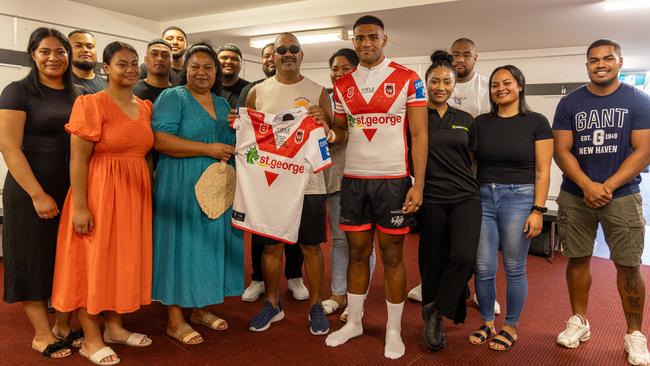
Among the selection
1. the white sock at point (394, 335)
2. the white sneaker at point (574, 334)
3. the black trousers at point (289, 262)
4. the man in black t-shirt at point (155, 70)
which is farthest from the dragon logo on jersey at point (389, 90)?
the white sneaker at point (574, 334)

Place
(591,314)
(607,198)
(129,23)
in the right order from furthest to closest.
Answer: (129,23), (591,314), (607,198)

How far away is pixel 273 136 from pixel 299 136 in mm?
151

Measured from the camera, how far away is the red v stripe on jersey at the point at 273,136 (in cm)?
256

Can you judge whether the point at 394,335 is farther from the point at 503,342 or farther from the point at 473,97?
the point at 473,97

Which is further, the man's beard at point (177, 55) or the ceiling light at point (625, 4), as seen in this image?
the ceiling light at point (625, 4)

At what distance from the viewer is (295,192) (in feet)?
8.50

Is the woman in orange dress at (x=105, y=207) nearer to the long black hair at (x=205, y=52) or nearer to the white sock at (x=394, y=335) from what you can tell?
the long black hair at (x=205, y=52)

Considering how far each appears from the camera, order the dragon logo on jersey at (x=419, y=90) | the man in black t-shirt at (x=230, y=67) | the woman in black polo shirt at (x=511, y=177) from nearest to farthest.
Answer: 1. the dragon logo on jersey at (x=419, y=90)
2. the woman in black polo shirt at (x=511, y=177)
3. the man in black t-shirt at (x=230, y=67)

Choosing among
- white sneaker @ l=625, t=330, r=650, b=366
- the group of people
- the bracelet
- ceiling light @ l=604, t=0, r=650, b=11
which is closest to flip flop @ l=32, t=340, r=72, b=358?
the group of people

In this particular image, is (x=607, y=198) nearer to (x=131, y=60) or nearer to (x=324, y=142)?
(x=324, y=142)

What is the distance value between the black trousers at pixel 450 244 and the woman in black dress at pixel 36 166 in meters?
1.93

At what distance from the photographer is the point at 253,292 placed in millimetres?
3414

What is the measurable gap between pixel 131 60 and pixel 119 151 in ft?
1.53

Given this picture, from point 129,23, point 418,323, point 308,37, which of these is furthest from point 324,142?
point 129,23
